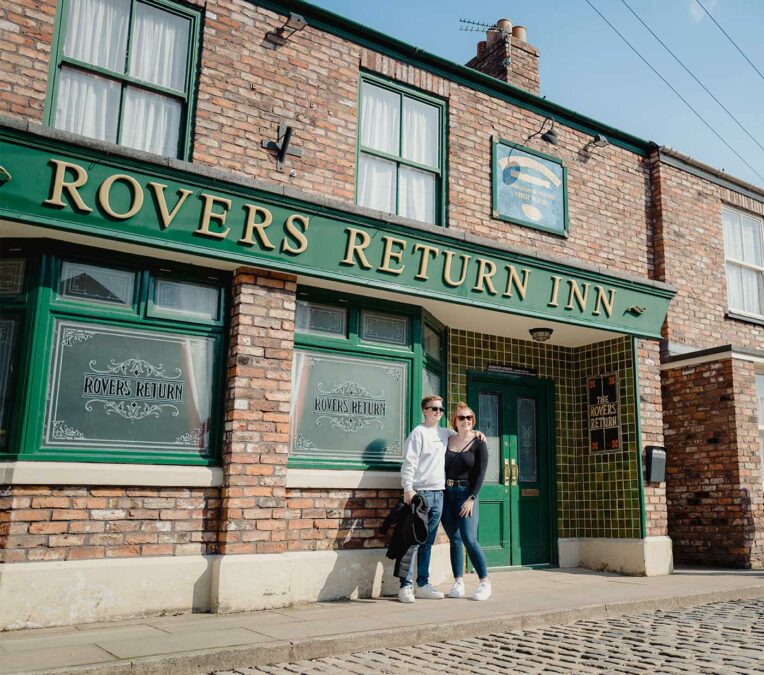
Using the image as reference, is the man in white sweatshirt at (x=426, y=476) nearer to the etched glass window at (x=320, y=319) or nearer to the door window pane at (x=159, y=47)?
the etched glass window at (x=320, y=319)

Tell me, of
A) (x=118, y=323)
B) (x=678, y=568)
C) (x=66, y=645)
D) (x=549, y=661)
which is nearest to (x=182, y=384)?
(x=118, y=323)

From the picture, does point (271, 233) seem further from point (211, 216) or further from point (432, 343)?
point (432, 343)

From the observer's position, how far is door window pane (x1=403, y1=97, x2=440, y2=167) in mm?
8766

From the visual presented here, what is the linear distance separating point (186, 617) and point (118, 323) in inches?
101

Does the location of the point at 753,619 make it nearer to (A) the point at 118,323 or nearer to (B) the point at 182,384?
(B) the point at 182,384

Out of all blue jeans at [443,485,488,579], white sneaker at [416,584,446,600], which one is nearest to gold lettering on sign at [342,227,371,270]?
blue jeans at [443,485,488,579]

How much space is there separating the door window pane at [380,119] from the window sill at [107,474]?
4.07 metres

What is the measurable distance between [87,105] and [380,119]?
126 inches

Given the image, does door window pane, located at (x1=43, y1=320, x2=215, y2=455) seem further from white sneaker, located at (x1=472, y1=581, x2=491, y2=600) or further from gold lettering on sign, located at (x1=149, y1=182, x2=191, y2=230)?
white sneaker, located at (x1=472, y1=581, x2=491, y2=600)

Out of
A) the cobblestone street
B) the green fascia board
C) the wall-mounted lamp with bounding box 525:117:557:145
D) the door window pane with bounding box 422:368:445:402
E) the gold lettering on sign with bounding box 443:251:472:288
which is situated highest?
the green fascia board

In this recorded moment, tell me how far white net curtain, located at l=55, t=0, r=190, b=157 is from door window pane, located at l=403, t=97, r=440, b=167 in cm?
264

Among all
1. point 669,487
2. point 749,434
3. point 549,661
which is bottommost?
point 549,661

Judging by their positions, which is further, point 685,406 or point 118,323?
point 685,406

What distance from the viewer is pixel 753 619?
6.52m
